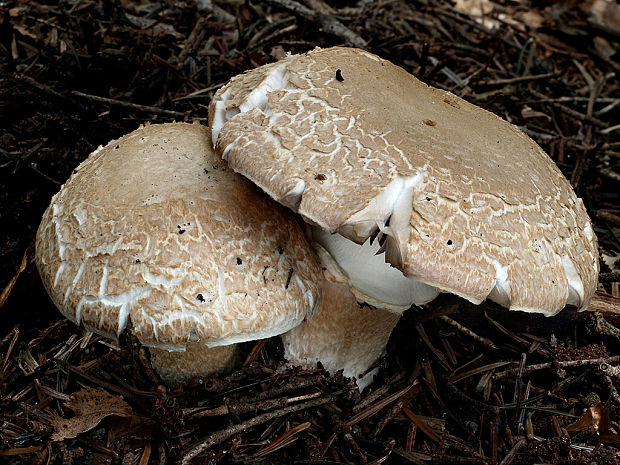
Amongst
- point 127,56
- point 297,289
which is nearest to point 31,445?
point 297,289

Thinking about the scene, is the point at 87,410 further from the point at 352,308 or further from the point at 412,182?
the point at 412,182

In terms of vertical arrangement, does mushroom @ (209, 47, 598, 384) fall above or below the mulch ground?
above

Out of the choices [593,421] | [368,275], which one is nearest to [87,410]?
[368,275]

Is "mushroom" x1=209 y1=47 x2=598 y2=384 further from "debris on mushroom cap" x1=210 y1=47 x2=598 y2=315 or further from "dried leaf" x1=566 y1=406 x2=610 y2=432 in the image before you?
"dried leaf" x1=566 y1=406 x2=610 y2=432

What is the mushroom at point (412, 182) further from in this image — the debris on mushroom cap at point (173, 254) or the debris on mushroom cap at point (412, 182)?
the debris on mushroom cap at point (173, 254)

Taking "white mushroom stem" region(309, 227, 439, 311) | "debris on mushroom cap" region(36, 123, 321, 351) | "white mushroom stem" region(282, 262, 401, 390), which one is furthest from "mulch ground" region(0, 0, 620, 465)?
"white mushroom stem" region(309, 227, 439, 311)

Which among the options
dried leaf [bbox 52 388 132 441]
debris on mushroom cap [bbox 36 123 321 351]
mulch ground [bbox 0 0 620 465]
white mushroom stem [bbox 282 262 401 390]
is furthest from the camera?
white mushroom stem [bbox 282 262 401 390]
